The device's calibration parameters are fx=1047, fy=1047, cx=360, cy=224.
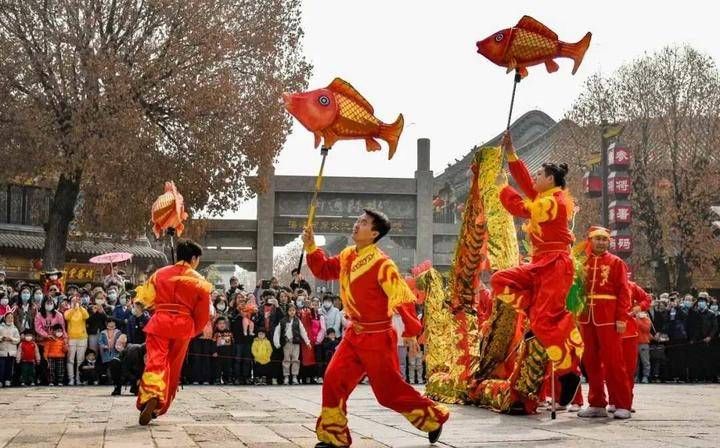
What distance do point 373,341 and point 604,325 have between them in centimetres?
323

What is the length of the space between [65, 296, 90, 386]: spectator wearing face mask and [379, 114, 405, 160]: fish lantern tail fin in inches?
399

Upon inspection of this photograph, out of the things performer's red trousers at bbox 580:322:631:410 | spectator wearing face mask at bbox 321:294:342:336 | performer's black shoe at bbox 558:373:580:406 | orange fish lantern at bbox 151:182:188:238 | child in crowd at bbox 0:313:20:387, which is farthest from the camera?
spectator wearing face mask at bbox 321:294:342:336

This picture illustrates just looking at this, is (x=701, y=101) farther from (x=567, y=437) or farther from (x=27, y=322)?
(x=567, y=437)

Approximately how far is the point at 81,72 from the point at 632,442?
17634 mm

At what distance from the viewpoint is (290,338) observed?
56.4 ft

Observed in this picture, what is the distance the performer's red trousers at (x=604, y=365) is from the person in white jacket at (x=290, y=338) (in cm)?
859

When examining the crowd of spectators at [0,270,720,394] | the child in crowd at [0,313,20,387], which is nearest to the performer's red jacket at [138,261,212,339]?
the crowd of spectators at [0,270,720,394]

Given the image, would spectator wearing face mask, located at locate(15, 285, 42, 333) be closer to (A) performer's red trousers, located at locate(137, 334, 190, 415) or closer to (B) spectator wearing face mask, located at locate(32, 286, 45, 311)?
(B) spectator wearing face mask, located at locate(32, 286, 45, 311)

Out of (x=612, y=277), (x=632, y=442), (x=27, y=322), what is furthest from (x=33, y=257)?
(x=632, y=442)

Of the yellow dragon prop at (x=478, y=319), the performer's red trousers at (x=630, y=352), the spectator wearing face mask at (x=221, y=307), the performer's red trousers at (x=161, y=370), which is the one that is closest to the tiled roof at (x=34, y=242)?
the spectator wearing face mask at (x=221, y=307)

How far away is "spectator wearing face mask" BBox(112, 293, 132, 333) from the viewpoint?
16.6m

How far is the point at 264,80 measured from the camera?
24047mm

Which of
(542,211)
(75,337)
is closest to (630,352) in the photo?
(542,211)

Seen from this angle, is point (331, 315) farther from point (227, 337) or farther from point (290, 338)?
point (227, 337)
